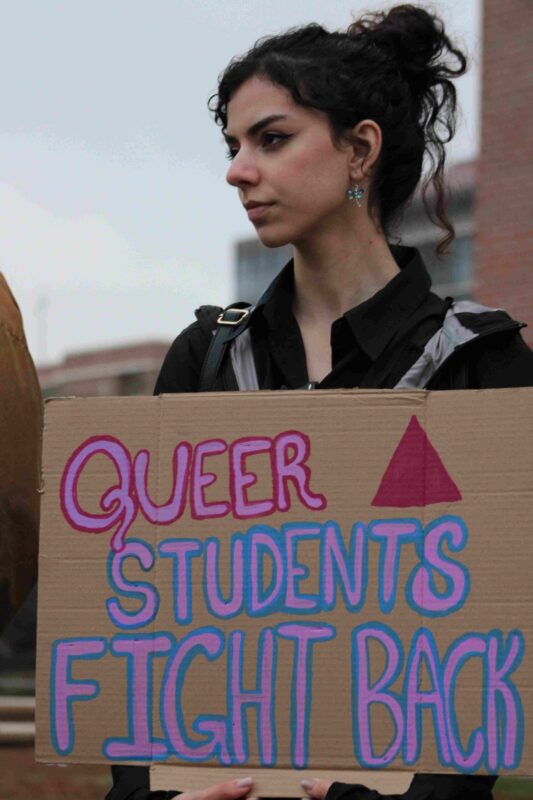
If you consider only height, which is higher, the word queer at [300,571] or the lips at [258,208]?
the lips at [258,208]

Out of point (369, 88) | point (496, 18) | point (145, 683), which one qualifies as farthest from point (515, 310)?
point (145, 683)

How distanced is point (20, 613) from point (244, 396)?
60 centimetres

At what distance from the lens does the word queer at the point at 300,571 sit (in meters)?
1.54

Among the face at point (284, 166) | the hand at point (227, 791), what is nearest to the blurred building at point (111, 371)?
the face at point (284, 166)

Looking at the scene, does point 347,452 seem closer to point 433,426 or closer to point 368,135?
point 433,426

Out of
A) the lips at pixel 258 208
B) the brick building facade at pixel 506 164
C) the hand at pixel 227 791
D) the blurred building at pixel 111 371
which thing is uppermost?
the blurred building at pixel 111 371

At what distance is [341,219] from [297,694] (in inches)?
25.8

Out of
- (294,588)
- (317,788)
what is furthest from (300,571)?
(317,788)

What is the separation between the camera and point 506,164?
7023mm

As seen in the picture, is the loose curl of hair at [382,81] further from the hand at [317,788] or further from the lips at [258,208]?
the hand at [317,788]

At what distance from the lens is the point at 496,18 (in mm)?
7141

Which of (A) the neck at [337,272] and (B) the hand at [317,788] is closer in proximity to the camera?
(B) the hand at [317,788]

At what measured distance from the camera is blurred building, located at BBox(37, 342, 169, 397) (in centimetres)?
2539

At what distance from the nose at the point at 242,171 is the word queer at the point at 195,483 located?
1.22ft
